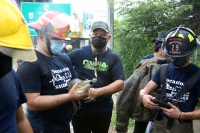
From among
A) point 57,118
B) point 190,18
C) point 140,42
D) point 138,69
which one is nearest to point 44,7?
point 140,42

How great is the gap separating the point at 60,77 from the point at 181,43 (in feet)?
4.26

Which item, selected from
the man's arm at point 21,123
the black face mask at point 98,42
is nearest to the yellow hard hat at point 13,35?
the man's arm at point 21,123

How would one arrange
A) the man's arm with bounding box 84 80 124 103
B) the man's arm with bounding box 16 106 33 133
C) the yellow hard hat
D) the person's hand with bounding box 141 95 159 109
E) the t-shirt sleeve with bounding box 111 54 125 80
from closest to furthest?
the yellow hard hat
the man's arm with bounding box 16 106 33 133
the person's hand with bounding box 141 95 159 109
the man's arm with bounding box 84 80 124 103
the t-shirt sleeve with bounding box 111 54 125 80

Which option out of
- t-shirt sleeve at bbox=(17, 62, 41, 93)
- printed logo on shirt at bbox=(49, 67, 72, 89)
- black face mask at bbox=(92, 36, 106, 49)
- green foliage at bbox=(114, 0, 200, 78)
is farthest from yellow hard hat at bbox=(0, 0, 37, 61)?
green foliage at bbox=(114, 0, 200, 78)

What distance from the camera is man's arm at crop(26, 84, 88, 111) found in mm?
2027

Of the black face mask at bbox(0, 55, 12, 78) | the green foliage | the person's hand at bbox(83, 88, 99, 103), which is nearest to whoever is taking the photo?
the black face mask at bbox(0, 55, 12, 78)

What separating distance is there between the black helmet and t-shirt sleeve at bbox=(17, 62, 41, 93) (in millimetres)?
1394

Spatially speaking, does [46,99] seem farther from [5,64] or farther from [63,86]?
[5,64]

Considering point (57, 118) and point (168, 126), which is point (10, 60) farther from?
point (168, 126)

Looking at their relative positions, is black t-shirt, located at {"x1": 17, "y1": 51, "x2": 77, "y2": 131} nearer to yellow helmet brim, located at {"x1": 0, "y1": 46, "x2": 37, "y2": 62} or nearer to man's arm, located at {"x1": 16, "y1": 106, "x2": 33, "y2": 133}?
man's arm, located at {"x1": 16, "y1": 106, "x2": 33, "y2": 133}

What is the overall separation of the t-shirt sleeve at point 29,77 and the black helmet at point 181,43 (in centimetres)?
139

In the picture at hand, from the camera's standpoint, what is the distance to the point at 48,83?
84.5 inches

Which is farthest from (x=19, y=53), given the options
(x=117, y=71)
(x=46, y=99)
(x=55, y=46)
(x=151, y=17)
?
(x=151, y=17)

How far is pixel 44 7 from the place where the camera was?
363 inches
